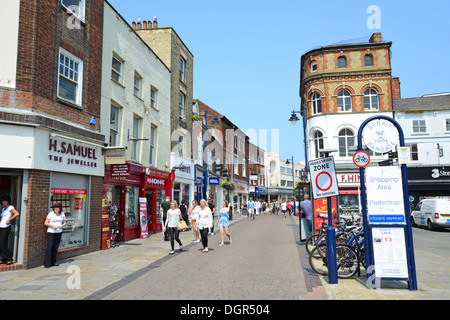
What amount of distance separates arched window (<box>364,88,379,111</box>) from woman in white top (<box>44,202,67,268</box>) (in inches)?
1080

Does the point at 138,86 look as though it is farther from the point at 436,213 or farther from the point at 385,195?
the point at 436,213

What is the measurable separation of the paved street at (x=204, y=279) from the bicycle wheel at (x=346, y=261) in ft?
0.79

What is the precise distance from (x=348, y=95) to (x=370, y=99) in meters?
1.93

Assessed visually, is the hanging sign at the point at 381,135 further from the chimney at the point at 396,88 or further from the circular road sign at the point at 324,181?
the chimney at the point at 396,88

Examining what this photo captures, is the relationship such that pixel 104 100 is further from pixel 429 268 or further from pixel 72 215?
pixel 429 268

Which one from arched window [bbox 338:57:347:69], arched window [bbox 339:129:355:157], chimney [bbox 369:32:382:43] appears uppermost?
chimney [bbox 369:32:382:43]

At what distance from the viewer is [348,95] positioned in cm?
3014

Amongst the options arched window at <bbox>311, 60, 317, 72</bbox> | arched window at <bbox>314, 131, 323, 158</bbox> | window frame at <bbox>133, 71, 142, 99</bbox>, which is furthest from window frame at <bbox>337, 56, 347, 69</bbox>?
window frame at <bbox>133, 71, 142, 99</bbox>

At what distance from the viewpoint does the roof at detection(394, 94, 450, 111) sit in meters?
29.9

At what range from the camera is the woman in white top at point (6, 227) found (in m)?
8.46

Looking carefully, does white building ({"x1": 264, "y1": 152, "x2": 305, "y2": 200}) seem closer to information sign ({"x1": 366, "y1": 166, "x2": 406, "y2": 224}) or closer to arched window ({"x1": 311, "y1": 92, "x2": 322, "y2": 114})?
arched window ({"x1": 311, "y1": 92, "x2": 322, "y2": 114})
